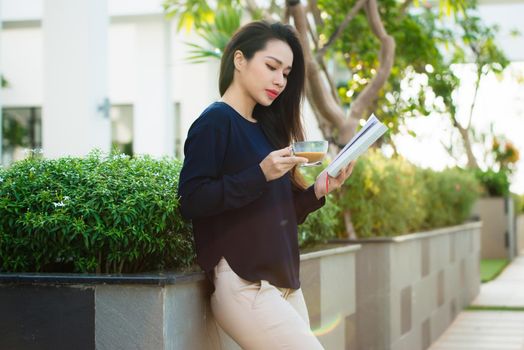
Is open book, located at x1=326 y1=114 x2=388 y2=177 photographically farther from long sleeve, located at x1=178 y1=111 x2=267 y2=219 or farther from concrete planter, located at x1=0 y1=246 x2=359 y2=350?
concrete planter, located at x1=0 y1=246 x2=359 y2=350

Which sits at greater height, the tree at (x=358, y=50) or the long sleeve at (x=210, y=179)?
the tree at (x=358, y=50)

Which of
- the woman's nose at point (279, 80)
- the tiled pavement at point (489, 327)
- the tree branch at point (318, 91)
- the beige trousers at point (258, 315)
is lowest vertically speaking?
the tiled pavement at point (489, 327)

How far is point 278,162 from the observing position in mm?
2484

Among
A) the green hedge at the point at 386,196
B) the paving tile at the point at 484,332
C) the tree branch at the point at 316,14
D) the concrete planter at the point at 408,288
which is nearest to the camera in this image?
the concrete planter at the point at 408,288

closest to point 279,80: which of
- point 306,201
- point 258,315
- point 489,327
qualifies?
point 306,201

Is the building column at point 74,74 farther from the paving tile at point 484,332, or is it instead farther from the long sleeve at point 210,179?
the long sleeve at point 210,179

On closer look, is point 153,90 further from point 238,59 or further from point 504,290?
point 238,59

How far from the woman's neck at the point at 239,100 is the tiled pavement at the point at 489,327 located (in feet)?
14.6

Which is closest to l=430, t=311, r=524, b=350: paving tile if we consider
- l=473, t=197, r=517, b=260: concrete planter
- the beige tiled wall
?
the beige tiled wall

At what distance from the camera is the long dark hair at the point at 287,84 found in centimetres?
283

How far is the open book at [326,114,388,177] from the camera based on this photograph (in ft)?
8.76

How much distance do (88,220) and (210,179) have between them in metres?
0.51

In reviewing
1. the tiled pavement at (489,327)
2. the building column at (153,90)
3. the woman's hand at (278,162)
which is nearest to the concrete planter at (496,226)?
the tiled pavement at (489,327)

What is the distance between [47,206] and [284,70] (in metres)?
0.85
